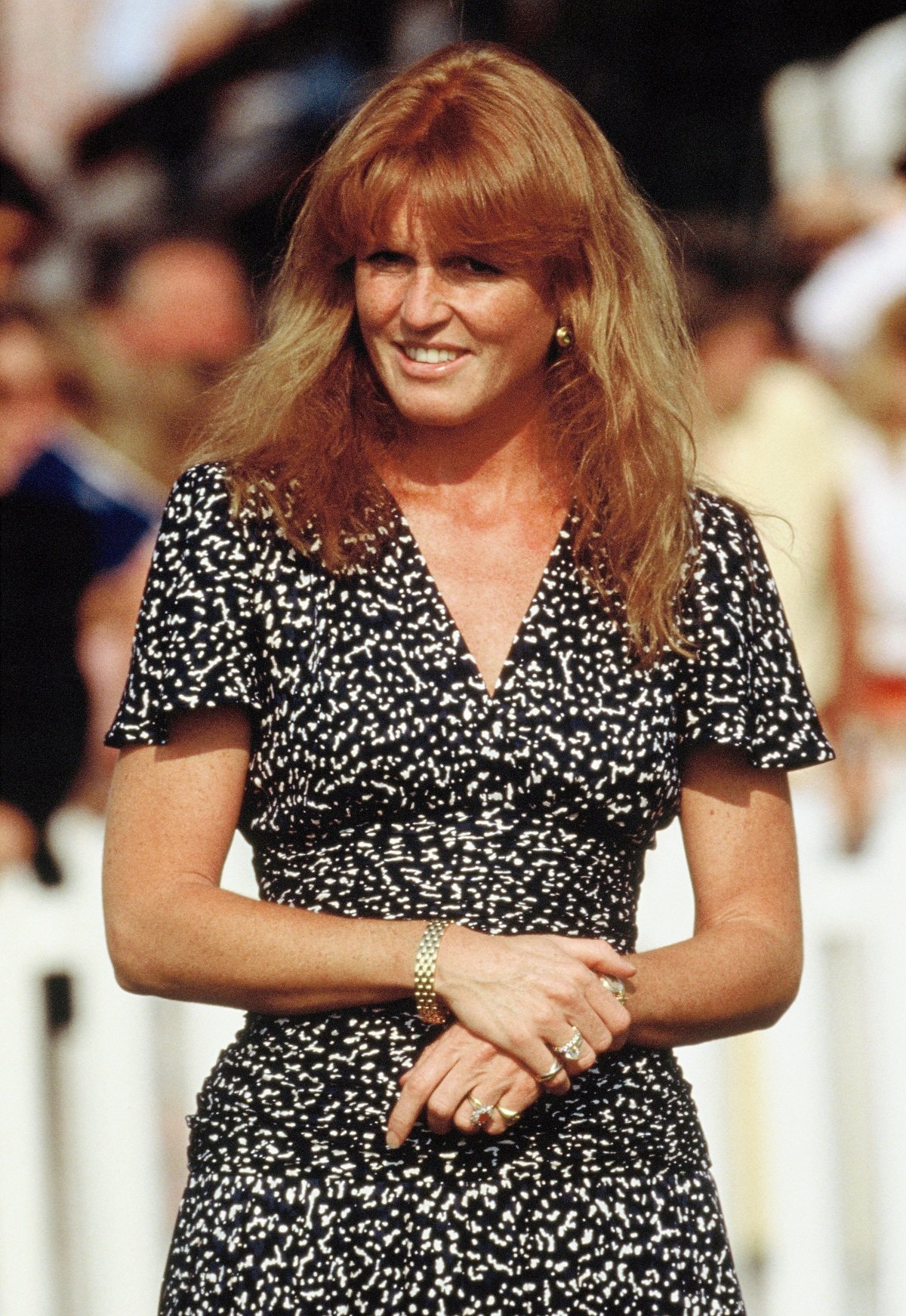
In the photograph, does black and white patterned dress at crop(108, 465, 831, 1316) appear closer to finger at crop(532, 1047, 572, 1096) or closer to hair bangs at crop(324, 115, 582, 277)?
finger at crop(532, 1047, 572, 1096)

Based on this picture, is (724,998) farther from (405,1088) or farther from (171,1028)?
(171,1028)

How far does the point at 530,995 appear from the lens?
200cm

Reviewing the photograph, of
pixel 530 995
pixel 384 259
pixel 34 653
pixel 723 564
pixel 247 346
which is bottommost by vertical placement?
pixel 530 995

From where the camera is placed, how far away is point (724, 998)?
7.16ft

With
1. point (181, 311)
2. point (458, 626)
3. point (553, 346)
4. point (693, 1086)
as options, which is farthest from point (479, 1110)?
point (181, 311)

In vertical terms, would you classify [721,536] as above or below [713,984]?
above

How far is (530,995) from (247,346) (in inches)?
146

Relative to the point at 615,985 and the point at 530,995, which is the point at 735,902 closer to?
the point at 615,985

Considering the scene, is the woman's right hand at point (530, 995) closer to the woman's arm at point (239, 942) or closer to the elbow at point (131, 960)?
the woman's arm at point (239, 942)

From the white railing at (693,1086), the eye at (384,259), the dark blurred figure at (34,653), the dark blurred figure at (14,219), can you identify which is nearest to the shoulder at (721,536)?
the eye at (384,259)

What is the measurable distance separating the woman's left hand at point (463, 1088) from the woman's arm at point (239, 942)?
0.09 ft

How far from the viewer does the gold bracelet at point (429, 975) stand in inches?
79.6

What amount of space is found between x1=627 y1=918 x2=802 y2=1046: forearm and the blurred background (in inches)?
20.0

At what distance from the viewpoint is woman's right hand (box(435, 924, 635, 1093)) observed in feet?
6.57
